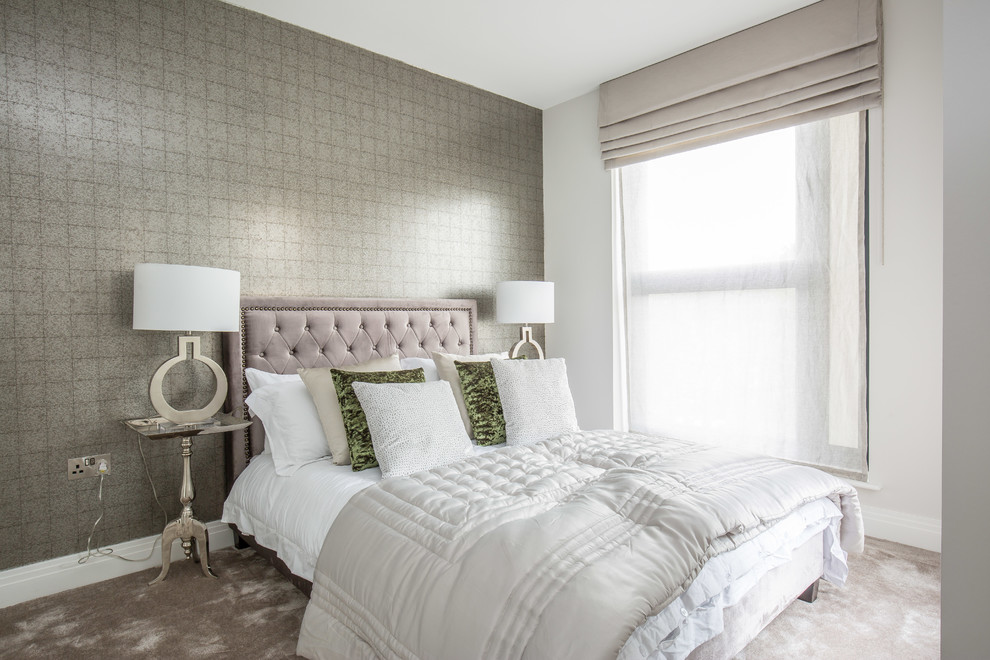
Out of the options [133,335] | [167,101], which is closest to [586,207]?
[167,101]

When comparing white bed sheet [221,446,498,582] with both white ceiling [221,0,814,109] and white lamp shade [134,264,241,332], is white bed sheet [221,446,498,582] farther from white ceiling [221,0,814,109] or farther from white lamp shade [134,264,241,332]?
white ceiling [221,0,814,109]

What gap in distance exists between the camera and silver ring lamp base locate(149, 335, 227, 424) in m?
2.48

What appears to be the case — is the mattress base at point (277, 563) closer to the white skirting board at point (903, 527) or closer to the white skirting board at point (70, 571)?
the white skirting board at point (70, 571)

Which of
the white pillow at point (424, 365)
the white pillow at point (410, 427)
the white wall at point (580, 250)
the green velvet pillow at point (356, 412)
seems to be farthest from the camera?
the white wall at point (580, 250)

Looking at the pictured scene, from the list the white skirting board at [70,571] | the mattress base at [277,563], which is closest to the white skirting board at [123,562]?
the white skirting board at [70,571]

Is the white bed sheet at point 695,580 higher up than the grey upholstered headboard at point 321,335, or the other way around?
the grey upholstered headboard at point 321,335

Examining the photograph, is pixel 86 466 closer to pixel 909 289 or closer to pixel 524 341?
pixel 524 341

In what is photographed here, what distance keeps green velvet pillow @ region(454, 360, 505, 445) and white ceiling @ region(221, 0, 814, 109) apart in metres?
1.90

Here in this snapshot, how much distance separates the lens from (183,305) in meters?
2.30

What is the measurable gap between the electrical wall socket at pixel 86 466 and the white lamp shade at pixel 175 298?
0.66 m

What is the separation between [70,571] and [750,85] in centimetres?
420

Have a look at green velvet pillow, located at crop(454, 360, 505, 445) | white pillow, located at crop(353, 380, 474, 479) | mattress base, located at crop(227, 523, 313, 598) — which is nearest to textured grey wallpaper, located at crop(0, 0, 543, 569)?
mattress base, located at crop(227, 523, 313, 598)

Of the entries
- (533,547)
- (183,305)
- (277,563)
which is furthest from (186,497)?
(533,547)

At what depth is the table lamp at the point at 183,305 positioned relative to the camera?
2271 mm
